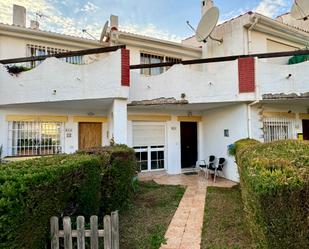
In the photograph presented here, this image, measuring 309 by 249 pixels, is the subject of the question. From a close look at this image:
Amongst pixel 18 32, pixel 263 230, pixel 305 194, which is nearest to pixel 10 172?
pixel 263 230

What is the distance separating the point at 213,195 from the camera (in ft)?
29.0

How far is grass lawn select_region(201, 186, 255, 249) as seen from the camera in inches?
199

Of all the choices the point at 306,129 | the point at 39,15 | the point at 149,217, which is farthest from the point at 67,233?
the point at 39,15

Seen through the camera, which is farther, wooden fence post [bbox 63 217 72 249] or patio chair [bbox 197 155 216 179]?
patio chair [bbox 197 155 216 179]

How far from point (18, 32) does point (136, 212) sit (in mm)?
10476

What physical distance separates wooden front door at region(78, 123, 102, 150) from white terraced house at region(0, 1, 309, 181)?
0.05 meters

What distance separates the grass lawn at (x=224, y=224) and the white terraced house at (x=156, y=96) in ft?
12.3

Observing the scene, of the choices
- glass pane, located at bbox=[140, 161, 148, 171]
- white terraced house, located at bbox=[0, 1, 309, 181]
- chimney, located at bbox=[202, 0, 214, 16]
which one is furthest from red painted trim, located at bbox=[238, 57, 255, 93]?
glass pane, located at bbox=[140, 161, 148, 171]

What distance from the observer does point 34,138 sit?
38.3 ft

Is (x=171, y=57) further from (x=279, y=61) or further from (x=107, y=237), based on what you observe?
(x=107, y=237)

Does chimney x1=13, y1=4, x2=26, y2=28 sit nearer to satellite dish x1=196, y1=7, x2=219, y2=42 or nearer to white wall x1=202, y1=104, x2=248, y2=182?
satellite dish x1=196, y1=7, x2=219, y2=42

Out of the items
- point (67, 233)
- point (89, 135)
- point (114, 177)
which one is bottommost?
point (67, 233)

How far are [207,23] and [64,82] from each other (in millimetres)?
7966

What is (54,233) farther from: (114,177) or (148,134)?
(148,134)
